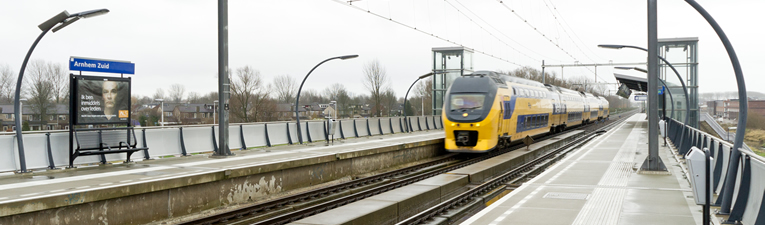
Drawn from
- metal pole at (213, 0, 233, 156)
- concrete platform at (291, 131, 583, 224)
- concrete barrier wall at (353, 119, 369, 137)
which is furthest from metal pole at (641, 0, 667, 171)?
concrete barrier wall at (353, 119, 369, 137)

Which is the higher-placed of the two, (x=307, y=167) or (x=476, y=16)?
(x=476, y=16)

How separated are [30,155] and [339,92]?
64942mm

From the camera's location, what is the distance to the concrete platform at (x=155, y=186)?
352 inches

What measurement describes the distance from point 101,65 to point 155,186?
562 centimetres

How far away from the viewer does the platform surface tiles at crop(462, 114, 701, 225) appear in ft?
29.9

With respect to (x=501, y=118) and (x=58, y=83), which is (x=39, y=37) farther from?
(x=58, y=83)

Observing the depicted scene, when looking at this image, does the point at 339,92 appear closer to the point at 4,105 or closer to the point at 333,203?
the point at 4,105

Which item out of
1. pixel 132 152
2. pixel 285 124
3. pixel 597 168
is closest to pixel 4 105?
pixel 285 124

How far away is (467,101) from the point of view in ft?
68.4

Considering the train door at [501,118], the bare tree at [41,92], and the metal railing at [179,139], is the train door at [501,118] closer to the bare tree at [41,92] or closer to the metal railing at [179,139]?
the metal railing at [179,139]

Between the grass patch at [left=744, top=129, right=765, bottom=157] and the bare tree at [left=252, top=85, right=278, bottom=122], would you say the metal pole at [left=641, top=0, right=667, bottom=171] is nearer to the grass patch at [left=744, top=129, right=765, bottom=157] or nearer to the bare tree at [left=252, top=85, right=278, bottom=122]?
the grass patch at [left=744, top=129, right=765, bottom=157]

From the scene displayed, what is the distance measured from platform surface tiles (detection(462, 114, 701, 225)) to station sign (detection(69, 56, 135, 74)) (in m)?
10.6

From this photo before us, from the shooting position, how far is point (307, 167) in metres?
15.5

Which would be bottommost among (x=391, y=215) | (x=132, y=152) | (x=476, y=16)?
(x=391, y=215)
